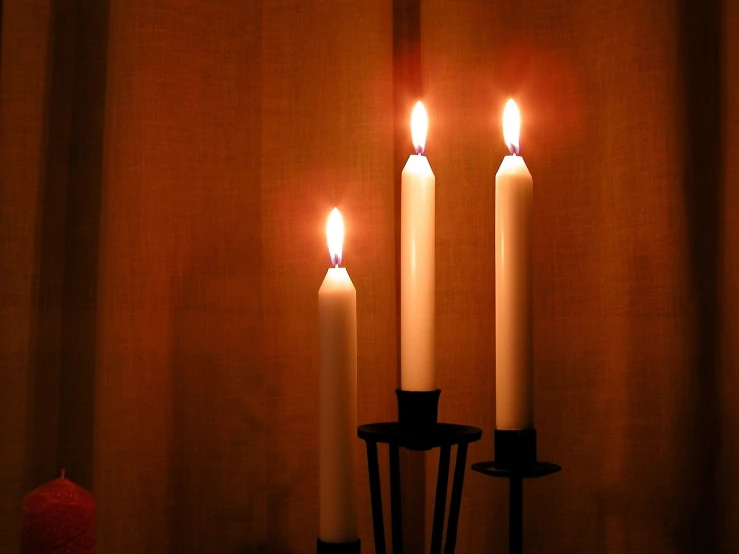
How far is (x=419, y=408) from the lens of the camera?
0.62 meters

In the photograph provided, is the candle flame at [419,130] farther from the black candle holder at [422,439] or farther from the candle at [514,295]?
the black candle holder at [422,439]

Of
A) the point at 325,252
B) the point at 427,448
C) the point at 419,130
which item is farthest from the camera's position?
the point at 325,252

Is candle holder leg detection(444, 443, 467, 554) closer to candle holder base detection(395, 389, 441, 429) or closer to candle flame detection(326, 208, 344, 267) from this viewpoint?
candle holder base detection(395, 389, 441, 429)

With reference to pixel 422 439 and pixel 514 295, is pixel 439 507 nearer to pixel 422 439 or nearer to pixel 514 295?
pixel 422 439

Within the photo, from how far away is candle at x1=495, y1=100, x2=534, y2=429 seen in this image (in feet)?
1.98

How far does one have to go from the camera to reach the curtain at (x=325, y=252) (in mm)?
854

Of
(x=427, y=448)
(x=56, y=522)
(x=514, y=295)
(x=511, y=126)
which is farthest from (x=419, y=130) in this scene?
(x=56, y=522)

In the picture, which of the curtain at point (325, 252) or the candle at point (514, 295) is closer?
the candle at point (514, 295)

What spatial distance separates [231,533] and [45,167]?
501mm

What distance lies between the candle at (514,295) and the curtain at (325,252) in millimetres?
279

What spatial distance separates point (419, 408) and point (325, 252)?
0.36 meters

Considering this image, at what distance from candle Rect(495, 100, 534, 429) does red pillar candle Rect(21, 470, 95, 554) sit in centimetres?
39

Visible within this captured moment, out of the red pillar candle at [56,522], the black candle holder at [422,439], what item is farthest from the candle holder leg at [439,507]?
the red pillar candle at [56,522]

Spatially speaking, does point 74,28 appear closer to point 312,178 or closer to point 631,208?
point 312,178
